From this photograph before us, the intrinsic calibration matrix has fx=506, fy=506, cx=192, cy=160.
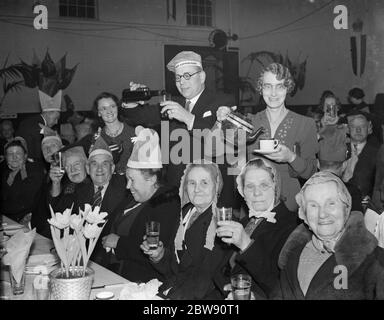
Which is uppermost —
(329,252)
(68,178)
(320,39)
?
(320,39)

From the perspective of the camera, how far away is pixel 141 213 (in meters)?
2.98

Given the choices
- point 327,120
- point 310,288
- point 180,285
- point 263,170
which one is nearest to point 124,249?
point 180,285

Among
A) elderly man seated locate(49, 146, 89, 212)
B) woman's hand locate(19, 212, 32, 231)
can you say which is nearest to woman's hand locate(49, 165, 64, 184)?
elderly man seated locate(49, 146, 89, 212)

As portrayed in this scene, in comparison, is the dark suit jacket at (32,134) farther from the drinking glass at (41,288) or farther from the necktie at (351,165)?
the necktie at (351,165)

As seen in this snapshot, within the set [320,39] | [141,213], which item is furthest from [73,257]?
[320,39]

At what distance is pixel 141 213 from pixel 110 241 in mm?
258

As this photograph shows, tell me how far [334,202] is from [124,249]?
4.18 ft

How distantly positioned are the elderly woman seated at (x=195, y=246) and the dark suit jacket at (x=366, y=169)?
2.52ft

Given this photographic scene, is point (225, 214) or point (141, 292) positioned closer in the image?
point (141, 292)

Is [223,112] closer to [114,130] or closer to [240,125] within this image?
[240,125]

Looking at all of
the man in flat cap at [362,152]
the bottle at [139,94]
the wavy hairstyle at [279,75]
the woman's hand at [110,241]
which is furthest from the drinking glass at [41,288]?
the man in flat cap at [362,152]

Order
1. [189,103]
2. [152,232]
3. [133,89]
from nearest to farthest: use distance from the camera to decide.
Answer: [152,232] → [189,103] → [133,89]

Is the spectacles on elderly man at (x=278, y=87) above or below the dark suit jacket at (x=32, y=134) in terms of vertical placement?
above

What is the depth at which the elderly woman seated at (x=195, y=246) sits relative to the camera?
2555mm
